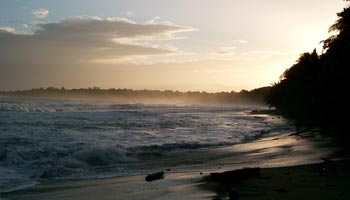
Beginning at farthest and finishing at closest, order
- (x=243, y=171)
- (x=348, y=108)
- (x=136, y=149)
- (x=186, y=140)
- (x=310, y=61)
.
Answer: (x=310, y=61), (x=186, y=140), (x=136, y=149), (x=348, y=108), (x=243, y=171)

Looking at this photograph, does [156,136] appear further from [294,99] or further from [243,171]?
[294,99]

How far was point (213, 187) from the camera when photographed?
8695mm

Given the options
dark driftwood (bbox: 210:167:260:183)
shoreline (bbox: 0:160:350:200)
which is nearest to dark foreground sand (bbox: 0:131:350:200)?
shoreline (bbox: 0:160:350:200)

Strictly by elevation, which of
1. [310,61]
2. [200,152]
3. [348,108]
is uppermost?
[310,61]

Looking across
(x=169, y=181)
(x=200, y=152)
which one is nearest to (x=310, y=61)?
(x=200, y=152)

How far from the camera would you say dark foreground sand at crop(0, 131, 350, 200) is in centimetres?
758

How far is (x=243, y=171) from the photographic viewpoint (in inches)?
367

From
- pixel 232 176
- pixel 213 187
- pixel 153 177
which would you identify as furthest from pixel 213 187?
pixel 153 177

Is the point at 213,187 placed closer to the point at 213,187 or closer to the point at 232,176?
the point at 213,187

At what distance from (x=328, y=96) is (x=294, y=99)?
87.9 feet

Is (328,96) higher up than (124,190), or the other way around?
(328,96)

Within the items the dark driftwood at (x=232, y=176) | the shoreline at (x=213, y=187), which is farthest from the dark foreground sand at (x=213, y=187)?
the dark driftwood at (x=232, y=176)

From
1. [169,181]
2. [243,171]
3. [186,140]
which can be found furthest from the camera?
[186,140]

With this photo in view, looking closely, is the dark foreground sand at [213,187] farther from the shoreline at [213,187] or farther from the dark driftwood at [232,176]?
the dark driftwood at [232,176]
